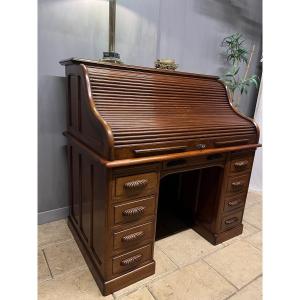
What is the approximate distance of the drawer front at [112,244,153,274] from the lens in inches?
54.5

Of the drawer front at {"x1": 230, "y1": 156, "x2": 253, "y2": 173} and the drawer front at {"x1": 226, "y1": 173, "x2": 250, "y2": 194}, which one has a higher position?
the drawer front at {"x1": 230, "y1": 156, "x2": 253, "y2": 173}

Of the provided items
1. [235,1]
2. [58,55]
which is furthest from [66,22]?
[235,1]

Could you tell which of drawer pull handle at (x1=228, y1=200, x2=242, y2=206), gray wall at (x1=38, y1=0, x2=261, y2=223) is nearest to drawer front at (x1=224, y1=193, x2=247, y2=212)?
drawer pull handle at (x1=228, y1=200, x2=242, y2=206)

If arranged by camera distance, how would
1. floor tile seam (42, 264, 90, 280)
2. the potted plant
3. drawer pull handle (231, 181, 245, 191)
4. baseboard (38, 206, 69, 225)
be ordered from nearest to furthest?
floor tile seam (42, 264, 90, 280) → drawer pull handle (231, 181, 245, 191) → baseboard (38, 206, 69, 225) → the potted plant

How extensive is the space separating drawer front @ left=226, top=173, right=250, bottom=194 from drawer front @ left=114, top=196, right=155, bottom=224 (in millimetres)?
699

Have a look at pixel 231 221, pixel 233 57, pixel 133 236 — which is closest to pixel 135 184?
pixel 133 236

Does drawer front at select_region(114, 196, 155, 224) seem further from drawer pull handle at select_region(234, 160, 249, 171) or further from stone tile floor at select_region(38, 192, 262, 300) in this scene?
drawer pull handle at select_region(234, 160, 249, 171)

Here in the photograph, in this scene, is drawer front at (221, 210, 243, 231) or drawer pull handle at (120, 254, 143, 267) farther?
drawer front at (221, 210, 243, 231)

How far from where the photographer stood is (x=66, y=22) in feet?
5.58

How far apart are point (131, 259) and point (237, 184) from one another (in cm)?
95

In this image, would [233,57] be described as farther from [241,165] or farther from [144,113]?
[144,113]

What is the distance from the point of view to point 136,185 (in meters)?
1.27

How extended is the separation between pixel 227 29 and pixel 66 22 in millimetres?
1780

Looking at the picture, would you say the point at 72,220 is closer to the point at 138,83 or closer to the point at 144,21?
the point at 138,83
